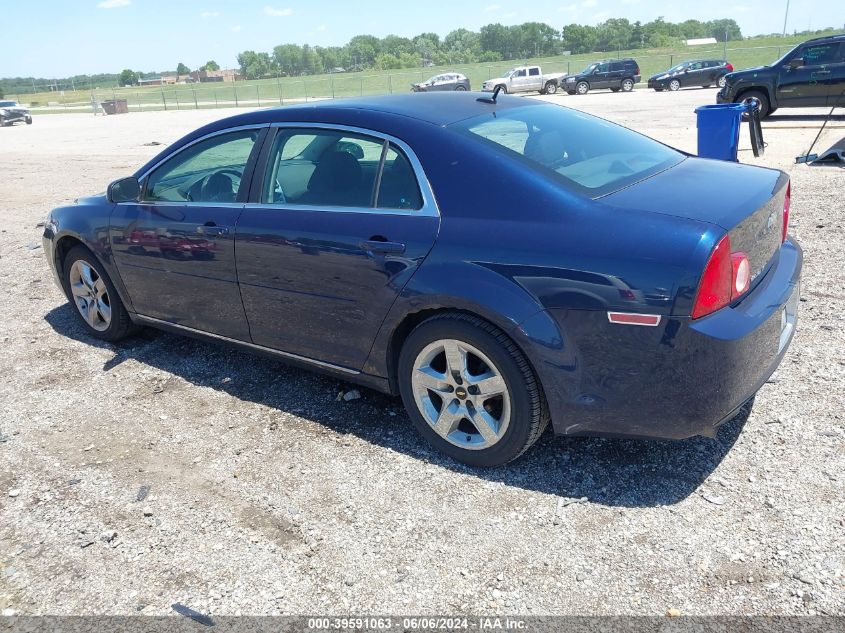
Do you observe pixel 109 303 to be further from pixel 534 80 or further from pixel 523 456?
pixel 534 80

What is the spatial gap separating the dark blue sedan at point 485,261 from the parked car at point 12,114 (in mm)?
42797

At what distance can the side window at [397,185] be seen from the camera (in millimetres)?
3332

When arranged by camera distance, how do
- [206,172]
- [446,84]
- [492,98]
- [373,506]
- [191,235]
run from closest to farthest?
[373,506] < [492,98] < [191,235] < [206,172] < [446,84]

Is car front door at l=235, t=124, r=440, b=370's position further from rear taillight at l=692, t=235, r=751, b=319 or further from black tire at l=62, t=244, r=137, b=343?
black tire at l=62, t=244, r=137, b=343

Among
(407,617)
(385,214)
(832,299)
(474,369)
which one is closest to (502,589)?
(407,617)

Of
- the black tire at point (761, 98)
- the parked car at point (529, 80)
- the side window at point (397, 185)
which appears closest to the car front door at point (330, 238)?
the side window at point (397, 185)

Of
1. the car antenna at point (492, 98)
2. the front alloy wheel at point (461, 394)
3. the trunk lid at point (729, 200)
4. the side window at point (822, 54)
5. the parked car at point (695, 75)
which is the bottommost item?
the parked car at point (695, 75)

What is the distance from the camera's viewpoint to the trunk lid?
9.41 ft

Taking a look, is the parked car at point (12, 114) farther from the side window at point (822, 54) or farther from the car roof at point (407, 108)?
the car roof at point (407, 108)

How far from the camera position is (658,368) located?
2.75 meters

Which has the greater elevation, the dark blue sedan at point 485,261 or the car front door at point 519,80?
the dark blue sedan at point 485,261

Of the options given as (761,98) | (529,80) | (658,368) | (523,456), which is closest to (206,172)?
(523,456)

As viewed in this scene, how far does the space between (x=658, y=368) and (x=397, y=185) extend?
1.52m

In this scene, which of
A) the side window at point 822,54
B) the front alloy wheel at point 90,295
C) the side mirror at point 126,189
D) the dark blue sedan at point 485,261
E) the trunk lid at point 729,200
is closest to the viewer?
the dark blue sedan at point 485,261
